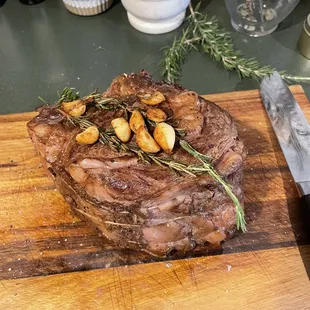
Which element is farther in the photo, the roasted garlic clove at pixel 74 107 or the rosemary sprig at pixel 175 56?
the rosemary sprig at pixel 175 56

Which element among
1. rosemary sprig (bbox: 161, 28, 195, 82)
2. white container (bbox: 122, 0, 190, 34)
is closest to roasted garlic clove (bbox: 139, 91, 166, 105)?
rosemary sprig (bbox: 161, 28, 195, 82)

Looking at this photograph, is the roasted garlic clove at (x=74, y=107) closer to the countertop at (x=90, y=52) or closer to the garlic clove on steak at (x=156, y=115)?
the garlic clove on steak at (x=156, y=115)

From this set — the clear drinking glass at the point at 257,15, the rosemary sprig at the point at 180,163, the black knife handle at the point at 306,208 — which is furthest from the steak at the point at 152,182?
the clear drinking glass at the point at 257,15

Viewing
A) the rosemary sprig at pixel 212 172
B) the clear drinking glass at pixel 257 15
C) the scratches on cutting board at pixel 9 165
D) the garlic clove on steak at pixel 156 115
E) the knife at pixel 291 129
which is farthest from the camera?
the clear drinking glass at pixel 257 15

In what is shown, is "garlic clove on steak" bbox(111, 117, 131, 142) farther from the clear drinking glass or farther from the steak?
the clear drinking glass

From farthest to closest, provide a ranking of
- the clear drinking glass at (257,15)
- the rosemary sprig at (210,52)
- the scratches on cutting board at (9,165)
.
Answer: the clear drinking glass at (257,15) < the rosemary sprig at (210,52) < the scratches on cutting board at (9,165)

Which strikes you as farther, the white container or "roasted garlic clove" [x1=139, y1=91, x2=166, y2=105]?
the white container

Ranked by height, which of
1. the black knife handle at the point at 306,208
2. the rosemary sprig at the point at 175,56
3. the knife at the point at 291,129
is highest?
the knife at the point at 291,129
